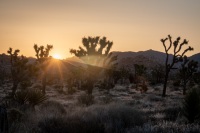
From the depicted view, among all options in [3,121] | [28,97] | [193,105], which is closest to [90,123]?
[3,121]

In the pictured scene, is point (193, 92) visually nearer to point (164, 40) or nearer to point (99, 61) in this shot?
point (99, 61)

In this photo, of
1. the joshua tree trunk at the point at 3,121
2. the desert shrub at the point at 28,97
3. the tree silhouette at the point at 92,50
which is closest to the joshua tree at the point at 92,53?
the tree silhouette at the point at 92,50

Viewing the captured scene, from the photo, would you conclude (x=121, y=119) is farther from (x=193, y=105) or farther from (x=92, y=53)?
(x=92, y=53)

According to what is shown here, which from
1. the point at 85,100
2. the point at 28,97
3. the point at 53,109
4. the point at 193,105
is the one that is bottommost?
the point at 85,100

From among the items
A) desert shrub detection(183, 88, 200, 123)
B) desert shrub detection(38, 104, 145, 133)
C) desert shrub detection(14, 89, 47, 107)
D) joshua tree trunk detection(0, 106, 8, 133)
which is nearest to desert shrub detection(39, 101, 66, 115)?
desert shrub detection(14, 89, 47, 107)

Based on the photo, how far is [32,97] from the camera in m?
15.3

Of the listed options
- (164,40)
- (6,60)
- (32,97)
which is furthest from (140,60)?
(32,97)

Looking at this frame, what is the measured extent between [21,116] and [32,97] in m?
4.84

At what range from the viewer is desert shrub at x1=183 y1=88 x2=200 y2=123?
11337 millimetres

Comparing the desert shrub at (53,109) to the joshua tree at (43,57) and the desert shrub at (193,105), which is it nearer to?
the desert shrub at (193,105)

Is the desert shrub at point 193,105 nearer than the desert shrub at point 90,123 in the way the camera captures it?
No

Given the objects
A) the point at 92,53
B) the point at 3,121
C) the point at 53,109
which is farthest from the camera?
the point at 92,53

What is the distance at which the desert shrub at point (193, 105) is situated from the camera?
11.3 metres

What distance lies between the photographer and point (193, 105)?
11.4 metres
